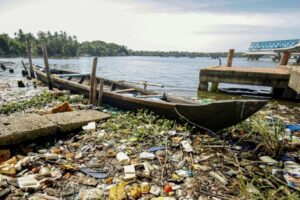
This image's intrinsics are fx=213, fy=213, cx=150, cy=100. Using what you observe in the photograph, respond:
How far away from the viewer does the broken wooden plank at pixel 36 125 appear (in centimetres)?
410

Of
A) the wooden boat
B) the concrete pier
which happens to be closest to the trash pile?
the wooden boat

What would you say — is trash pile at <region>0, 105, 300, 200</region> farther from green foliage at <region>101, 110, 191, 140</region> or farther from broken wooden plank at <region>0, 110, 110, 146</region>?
broken wooden plank at <region>0, 110, 110, 146</region>

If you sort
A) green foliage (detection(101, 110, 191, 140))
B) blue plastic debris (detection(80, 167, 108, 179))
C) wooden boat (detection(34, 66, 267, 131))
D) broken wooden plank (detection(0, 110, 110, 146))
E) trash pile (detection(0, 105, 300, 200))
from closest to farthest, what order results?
trash pile (detection(0, 105, 300, 200))
blue plastic debris (detection(80, 167, 108, 179))
broken wooden plank (detection(0, 110, 110, 146))
wooden boat (detection(34, 66, 267, 131))
green foliage (detection(101, 110, 191, 140))

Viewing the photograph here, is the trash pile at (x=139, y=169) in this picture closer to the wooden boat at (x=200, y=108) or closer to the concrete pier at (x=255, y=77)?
the wooden boat at (x=200, y=108)

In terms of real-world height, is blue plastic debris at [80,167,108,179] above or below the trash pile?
A: below

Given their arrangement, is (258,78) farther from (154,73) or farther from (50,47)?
(50,47)

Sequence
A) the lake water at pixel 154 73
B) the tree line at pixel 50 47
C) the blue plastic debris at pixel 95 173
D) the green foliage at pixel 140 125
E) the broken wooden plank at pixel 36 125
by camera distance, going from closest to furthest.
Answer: the blue plastic debris at pixel 95 173 < the broken wooden plank at pixel 36 125 < the green foliage at pixel 140 125 < the lake water at pixel 154 73 < the tree line at pixel 50 47

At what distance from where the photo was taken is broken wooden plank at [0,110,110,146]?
13.4 ft

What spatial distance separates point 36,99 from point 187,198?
7101 millimetres

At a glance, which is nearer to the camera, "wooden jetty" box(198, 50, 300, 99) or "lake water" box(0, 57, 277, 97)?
"wooden jetty" box(198, 50, 300, 99)

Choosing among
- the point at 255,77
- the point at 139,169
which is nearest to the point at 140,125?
the point at 139,169

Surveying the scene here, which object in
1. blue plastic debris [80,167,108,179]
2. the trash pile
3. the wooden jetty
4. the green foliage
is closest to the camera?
the trash pile

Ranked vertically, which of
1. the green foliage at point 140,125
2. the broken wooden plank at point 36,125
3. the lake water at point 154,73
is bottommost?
the lake water at point 154,73

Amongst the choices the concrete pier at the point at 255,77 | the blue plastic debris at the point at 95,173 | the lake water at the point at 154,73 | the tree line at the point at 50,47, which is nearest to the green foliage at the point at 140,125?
the blue plastic debris at the point at 95,173
